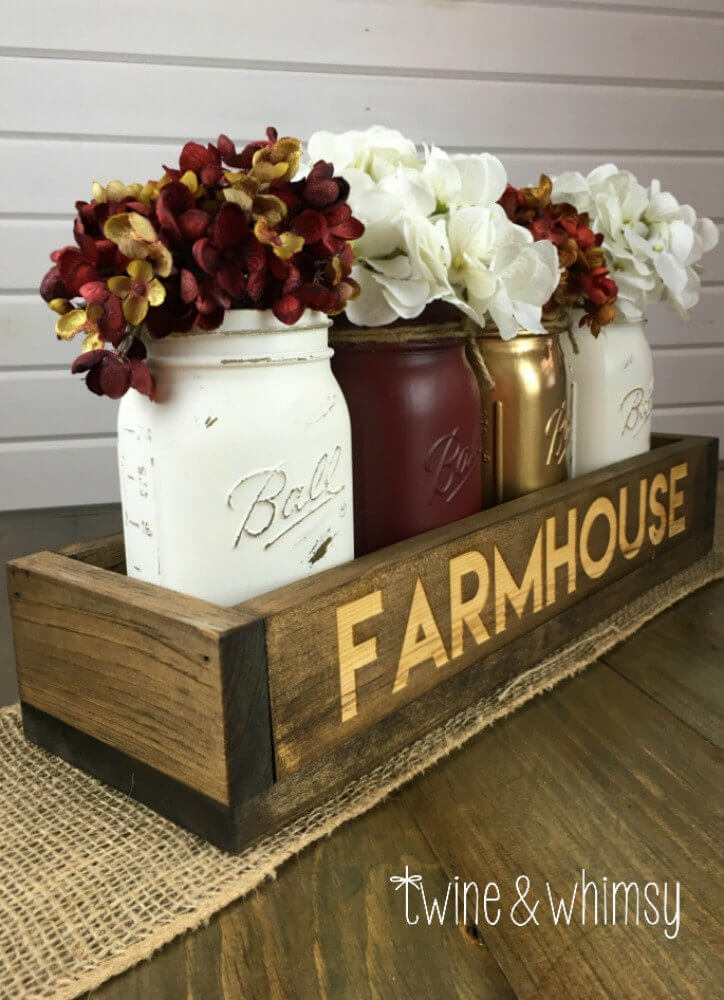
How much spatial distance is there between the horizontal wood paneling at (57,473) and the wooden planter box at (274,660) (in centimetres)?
111

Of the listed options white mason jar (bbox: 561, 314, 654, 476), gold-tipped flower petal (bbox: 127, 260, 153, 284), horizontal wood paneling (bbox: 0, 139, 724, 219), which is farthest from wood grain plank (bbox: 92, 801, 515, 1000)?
horizontal wood paneling (bbox: 0, 139, 724, 219)

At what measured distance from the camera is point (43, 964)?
483mm

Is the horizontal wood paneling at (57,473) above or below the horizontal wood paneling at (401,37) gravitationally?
below

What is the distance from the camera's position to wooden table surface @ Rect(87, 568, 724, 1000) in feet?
1.52

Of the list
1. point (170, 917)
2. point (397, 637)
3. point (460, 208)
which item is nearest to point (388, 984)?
point (170, 917)

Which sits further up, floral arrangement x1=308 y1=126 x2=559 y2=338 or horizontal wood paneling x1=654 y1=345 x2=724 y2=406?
floral arrangement x1=308 y1=126 x2=559 y2=338

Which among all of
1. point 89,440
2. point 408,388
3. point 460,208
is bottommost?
point 89,440

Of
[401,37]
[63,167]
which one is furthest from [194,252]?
[401,37]

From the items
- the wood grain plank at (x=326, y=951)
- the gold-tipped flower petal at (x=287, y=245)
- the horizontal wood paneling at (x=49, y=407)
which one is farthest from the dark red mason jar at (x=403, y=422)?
the horizontal wood paneling at (x=49, y=407)

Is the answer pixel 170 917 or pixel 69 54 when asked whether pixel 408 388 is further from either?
pixel 69 54

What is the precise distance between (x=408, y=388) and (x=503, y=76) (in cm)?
138

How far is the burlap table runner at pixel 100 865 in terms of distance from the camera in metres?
0.49

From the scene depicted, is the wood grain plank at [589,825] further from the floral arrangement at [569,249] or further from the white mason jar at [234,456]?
the floral arrangement at [569,249]

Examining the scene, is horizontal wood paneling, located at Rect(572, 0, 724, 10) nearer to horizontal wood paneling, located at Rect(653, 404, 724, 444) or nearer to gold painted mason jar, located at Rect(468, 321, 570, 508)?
horizontal wood paneling, located at Rect(653, 404, 724, 444)
